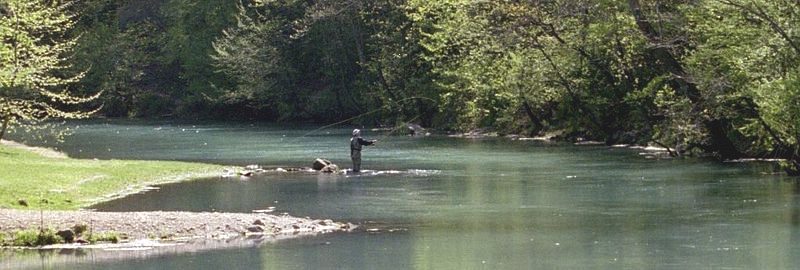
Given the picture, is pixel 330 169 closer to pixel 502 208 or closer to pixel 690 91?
pixel 502 208

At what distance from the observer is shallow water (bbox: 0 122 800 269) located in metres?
26.6

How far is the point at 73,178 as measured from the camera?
41375mm

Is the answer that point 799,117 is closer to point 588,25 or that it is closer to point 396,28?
point 588,25

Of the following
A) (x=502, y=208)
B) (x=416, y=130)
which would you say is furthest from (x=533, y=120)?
(x=502, y=208)

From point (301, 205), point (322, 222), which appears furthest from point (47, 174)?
point (322, 222)

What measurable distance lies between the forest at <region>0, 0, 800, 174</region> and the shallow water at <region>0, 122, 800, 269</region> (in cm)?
262

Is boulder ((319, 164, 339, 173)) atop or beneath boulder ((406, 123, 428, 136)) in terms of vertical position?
beneath

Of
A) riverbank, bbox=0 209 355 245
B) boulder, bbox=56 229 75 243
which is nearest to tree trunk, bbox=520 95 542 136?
riverbank, bbox=0 209 355 245

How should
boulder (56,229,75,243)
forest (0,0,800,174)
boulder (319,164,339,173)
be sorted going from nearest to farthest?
boulder (56,229,75,243) < forest (0,0,800,174) < boulder (319,164,339,173)

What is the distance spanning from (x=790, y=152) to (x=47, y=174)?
2427 centimetres

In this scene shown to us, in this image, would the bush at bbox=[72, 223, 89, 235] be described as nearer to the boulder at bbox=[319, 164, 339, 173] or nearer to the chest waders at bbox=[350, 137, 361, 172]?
the chest waders at bbox=[350, 137, 361, 172]

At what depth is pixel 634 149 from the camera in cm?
5931

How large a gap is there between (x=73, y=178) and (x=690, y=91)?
77.1ft

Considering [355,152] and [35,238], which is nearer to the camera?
[35,238]
